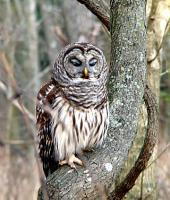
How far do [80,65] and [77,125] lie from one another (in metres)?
0.47

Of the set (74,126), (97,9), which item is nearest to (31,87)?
(74,126)

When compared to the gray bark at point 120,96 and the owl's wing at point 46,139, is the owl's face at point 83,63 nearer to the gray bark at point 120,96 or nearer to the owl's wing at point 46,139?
the owl's wing at point 46,139

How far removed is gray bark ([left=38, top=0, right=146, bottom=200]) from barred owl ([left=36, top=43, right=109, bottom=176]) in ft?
1.74

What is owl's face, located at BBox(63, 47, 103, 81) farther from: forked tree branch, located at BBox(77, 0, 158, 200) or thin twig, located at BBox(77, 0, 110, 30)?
forked tree branch, located at BBox(77, 0, 158, 200)

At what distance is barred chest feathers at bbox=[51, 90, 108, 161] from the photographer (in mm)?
3871

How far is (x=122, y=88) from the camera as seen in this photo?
3.20m

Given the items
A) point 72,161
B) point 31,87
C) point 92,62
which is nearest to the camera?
point 72,161

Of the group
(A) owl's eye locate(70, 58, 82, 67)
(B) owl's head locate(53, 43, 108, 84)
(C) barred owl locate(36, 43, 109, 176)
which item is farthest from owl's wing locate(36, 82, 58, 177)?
(A) owl's eye locate(70, 58, 82, 67)

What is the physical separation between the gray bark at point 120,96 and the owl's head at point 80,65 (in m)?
0.72

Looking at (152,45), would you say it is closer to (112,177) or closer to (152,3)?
(152,3)

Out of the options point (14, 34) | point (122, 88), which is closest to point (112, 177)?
point (122, 88)

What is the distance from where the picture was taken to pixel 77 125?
3.94 metres

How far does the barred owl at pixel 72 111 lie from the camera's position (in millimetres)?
3887

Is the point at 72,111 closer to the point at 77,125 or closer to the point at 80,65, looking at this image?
the point at 77,125
